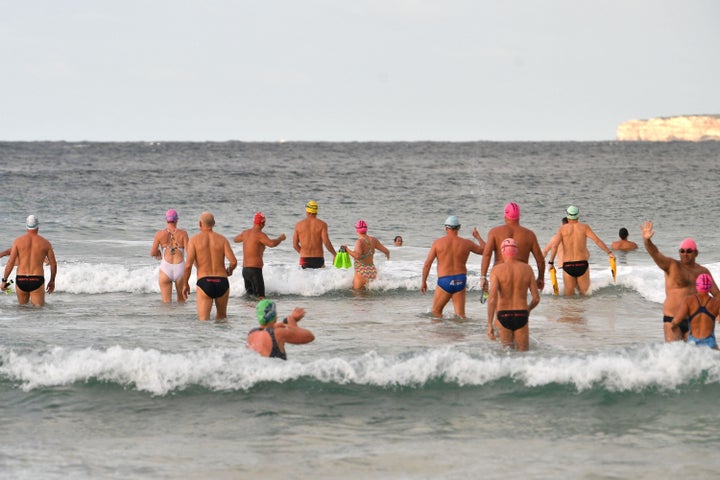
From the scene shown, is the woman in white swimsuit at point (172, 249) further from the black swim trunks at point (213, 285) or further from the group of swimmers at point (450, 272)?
the black swim trunks at point (213, 285)

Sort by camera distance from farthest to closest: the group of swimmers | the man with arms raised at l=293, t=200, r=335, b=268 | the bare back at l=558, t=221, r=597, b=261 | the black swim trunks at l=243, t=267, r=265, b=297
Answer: the man with arms raised at l=293, t=200, r=335, b=268 < the black swim trunks at l=243, t=267, r=265, b=297 < the bare back at l=558, t=221, r=597, b=261 < the group of swimmers

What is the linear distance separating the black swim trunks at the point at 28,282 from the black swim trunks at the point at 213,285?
296cm

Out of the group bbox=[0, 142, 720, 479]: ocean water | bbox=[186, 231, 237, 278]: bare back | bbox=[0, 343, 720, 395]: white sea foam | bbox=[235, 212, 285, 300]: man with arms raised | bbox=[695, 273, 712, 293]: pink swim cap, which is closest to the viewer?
bbox=[0, 142, 720, 479]: ocean water

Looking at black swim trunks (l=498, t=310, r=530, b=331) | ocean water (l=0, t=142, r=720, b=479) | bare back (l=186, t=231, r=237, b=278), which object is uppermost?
bare back (l=186, t=231, r=237, b=278)

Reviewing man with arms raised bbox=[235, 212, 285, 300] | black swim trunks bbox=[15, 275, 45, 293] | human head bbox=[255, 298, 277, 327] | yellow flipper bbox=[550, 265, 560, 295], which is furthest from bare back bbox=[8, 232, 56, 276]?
yellow flipper bbox=[550, 265, 560, 295]

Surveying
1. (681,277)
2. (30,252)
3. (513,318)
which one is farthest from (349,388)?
(30,252)

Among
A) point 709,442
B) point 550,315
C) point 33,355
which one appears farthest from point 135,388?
point 550,315

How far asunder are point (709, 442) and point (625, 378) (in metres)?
1.60

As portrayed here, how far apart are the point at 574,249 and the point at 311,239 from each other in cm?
428

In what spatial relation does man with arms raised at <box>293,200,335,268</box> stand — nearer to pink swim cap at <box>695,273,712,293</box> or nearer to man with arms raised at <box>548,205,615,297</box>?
man with arms raised at <box>548,205,615,297</box>

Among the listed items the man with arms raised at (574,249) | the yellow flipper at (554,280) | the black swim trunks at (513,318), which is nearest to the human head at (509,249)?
the black swim trunks at (513,318)

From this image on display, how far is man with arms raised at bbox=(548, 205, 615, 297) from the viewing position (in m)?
15.2

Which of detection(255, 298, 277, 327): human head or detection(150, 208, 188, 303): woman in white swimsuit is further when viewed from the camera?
detection(150, 208, 188, 303): woman in white swimsuit

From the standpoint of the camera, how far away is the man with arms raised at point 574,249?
1516 centimetres
